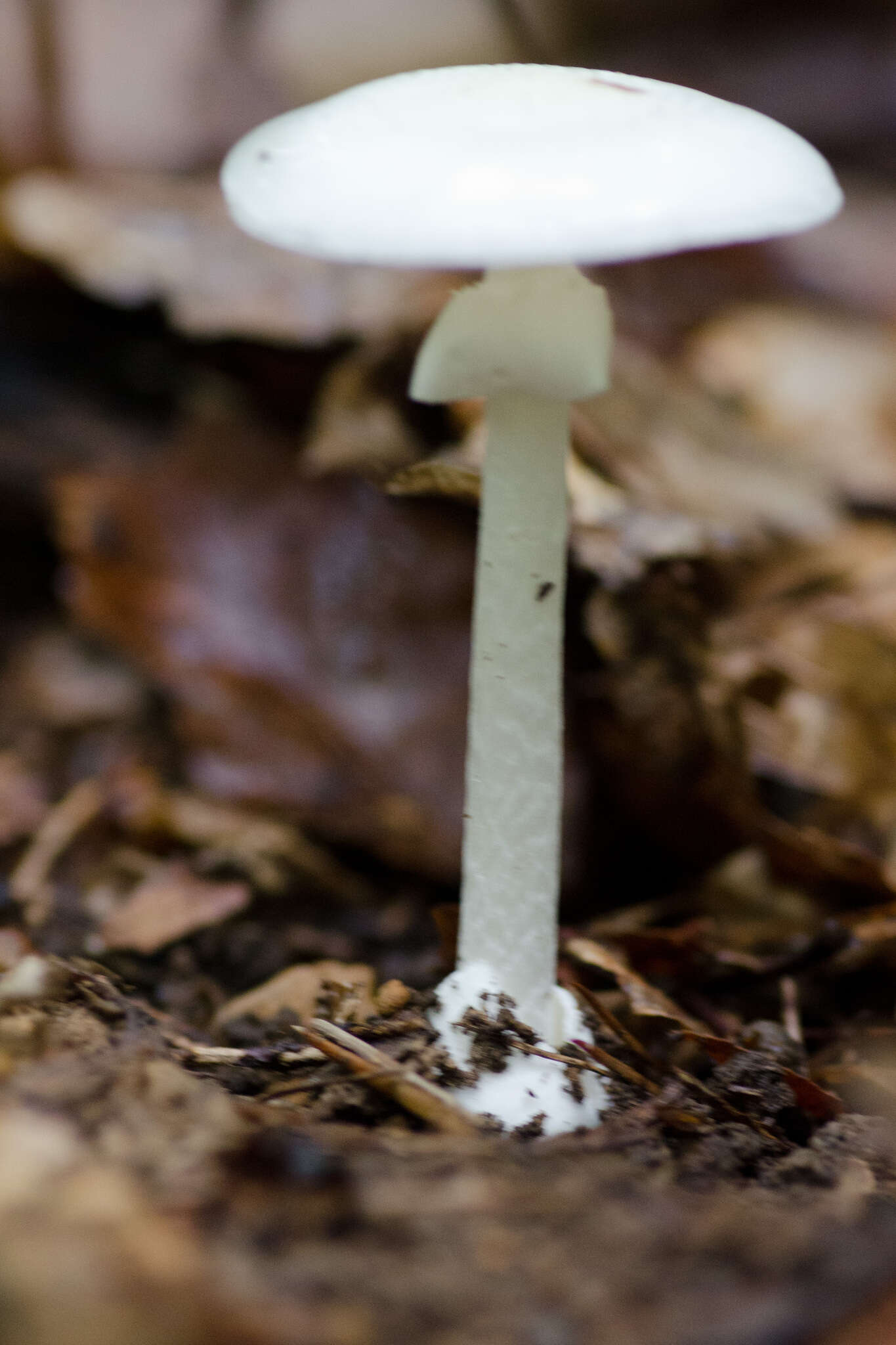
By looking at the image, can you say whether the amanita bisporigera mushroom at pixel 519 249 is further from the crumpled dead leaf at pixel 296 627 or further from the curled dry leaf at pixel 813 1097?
the crumpled dead leaf at pixel 296 627

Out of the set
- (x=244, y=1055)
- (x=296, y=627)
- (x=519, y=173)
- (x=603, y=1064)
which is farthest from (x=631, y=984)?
(x=296, y=627)

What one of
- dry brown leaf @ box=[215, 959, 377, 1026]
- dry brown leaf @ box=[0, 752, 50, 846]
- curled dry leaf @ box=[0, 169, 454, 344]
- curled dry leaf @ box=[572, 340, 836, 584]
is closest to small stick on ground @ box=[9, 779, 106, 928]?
dry brown leaf @ box=[0, 752, 50, 846]

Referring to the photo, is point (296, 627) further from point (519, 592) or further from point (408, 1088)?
point (408, 1088)

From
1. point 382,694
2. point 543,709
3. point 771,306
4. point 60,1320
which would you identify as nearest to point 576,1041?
point 543,709

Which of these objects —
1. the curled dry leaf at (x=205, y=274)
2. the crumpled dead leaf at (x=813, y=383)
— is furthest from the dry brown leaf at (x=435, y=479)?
the crumpled dead leaf at (x=813, y=383)

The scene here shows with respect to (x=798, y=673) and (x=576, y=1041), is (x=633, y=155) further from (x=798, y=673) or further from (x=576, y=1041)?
(x=798, y=673)
